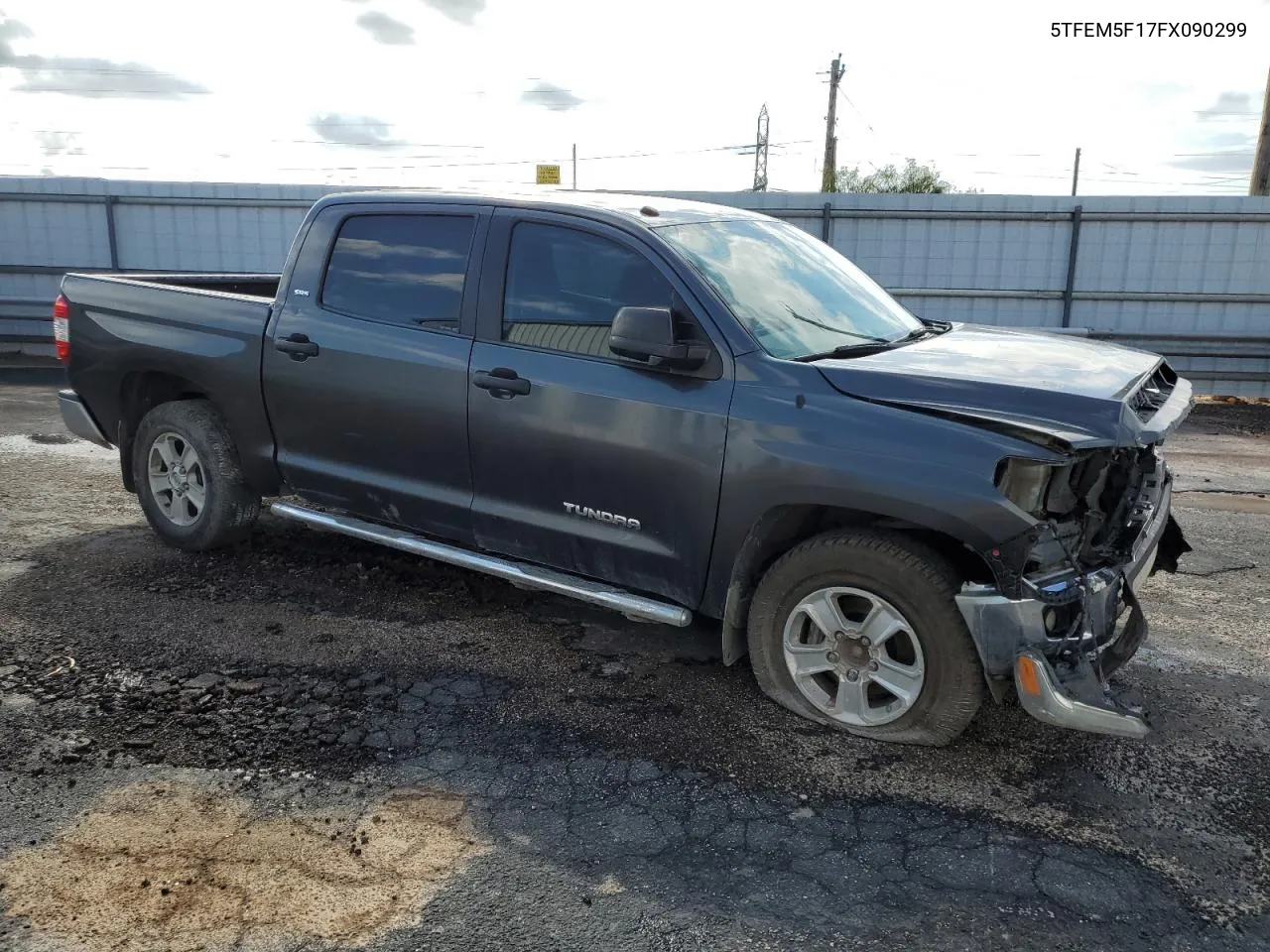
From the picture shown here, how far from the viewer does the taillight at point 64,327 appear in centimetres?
567

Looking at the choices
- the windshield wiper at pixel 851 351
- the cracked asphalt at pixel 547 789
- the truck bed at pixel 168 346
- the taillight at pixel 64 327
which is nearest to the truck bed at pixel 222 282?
the truck bed at pixel 168 346

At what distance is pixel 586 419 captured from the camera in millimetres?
3982

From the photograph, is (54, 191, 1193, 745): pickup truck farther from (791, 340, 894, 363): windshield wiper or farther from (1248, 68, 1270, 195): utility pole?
(1248, 68, 1270, 195): utility pole

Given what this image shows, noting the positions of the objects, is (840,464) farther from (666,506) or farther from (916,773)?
(916,773)

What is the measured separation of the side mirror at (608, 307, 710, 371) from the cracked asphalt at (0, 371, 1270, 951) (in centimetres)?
134

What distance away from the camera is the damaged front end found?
3234 mm

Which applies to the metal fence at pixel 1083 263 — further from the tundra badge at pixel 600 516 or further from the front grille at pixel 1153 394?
the tundra badge at pixel 600 516

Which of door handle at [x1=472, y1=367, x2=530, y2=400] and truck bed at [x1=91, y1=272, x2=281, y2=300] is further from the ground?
truck bed at [x1=91, y1=272, x2=281, y2=300]

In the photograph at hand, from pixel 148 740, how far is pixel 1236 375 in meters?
12.7

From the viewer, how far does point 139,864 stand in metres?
2.93

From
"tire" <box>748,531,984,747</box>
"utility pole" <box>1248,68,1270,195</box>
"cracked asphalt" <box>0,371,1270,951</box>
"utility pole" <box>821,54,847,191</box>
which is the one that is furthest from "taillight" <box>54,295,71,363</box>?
"utility pole" <box>821,54,847,191</box>

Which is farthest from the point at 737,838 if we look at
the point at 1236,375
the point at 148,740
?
the point at 1236,375

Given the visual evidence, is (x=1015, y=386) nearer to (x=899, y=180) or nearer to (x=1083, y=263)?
(x=1083, y=263)

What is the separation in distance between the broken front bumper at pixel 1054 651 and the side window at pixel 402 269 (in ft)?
8.16
